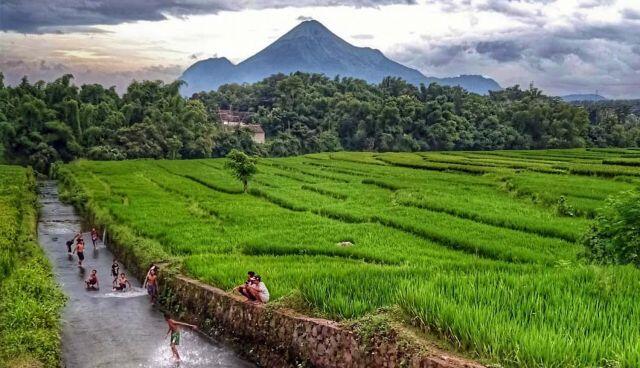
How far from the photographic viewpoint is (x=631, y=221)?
1286 cm

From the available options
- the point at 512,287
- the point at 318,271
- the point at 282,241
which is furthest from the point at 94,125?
the point at 512,287

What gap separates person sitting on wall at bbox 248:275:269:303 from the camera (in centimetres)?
1277

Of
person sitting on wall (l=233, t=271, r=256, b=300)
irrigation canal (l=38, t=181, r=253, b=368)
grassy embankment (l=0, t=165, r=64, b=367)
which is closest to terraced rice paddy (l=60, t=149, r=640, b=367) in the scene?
person sitting on wall (l=233, t=271, r=256, b=300)

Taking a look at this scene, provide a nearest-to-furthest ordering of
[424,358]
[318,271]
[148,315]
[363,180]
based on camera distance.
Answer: [424,358]
[318,271]
[148,315]
[363,180]

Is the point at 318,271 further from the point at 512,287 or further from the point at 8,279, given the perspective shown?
the point at 8,279

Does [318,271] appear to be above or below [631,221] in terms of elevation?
below

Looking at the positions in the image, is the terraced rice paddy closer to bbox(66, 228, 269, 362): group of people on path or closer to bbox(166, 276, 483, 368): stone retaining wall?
bbox(166, 276, 483, 368): stone retaining wall

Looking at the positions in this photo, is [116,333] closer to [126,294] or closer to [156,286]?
[156,286]


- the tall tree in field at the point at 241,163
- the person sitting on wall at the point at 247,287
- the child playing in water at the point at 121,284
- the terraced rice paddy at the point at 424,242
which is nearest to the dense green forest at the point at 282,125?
the terraced rice paddy at the point at 424,242

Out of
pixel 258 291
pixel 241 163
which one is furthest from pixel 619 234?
pixel 241 163

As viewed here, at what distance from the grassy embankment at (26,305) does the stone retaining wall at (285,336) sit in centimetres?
339

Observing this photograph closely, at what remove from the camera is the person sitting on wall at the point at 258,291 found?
41.9 feet

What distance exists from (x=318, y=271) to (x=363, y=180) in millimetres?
26588

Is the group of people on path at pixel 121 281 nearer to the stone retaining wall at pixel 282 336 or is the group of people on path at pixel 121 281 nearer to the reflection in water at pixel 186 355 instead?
the stone retaining wall at pixel 282 336
